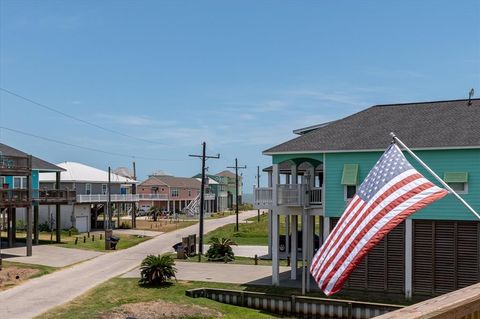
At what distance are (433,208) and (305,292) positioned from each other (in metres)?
6.57

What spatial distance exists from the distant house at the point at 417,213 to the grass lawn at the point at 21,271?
12.2 metres

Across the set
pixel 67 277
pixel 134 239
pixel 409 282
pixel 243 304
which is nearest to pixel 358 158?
pixel 409 282

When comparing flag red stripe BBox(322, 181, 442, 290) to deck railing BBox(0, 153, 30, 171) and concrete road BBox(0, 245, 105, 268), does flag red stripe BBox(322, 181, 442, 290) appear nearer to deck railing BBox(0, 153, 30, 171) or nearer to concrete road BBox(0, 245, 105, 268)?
concrete road BBox(0, 245, 105, 268)

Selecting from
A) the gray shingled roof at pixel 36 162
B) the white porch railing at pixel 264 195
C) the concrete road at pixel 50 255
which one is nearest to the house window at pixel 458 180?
the white porch railing at pixel 264 195

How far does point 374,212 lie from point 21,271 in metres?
25.8

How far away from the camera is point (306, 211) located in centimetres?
2753

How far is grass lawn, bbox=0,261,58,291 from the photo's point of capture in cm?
2814

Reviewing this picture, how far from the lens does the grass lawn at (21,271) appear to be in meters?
28.1

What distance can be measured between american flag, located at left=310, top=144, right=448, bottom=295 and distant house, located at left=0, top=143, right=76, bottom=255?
30488 millimetres

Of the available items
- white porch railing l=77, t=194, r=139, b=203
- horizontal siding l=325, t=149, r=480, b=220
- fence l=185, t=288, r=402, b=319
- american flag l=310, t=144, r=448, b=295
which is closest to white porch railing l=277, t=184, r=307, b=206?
horizontal siding l=325, t=149, r=480, b=220

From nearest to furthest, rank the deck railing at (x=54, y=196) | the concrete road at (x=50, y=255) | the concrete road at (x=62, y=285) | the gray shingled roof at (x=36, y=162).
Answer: the concrete road at (x=62, y=285) → the concrete road at (x=50, y=255) → the gray shingled roof at (x=36, y=162) → the deck railing at (x=54, y=196)

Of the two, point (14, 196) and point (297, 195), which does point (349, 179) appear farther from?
point (14, 196)

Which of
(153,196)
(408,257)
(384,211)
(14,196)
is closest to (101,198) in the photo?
(14,196)

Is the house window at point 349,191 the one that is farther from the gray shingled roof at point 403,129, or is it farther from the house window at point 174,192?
the house window at point 174,192
